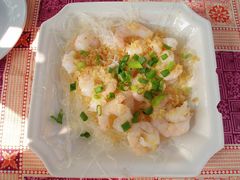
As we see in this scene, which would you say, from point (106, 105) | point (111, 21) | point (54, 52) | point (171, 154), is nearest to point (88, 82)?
point (106, 105)

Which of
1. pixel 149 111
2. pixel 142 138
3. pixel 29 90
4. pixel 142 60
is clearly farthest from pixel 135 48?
pixel 29 90

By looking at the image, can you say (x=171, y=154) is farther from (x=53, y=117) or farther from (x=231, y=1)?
(x=231, y=1)

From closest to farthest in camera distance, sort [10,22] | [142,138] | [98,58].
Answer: [142,138] → [98,58] → [10,22]

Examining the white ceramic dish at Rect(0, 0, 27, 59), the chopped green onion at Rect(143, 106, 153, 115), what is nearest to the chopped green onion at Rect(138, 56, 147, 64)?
the chopped green onion at Rect(143, 106, 153, 115)

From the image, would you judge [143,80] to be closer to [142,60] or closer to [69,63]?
[142,60]

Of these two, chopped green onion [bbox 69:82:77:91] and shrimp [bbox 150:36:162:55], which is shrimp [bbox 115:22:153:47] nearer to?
shrimp [bbox 150:36:162:55]

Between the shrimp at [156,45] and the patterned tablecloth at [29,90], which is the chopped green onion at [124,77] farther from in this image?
the patterned tablecloth at [29,90]
